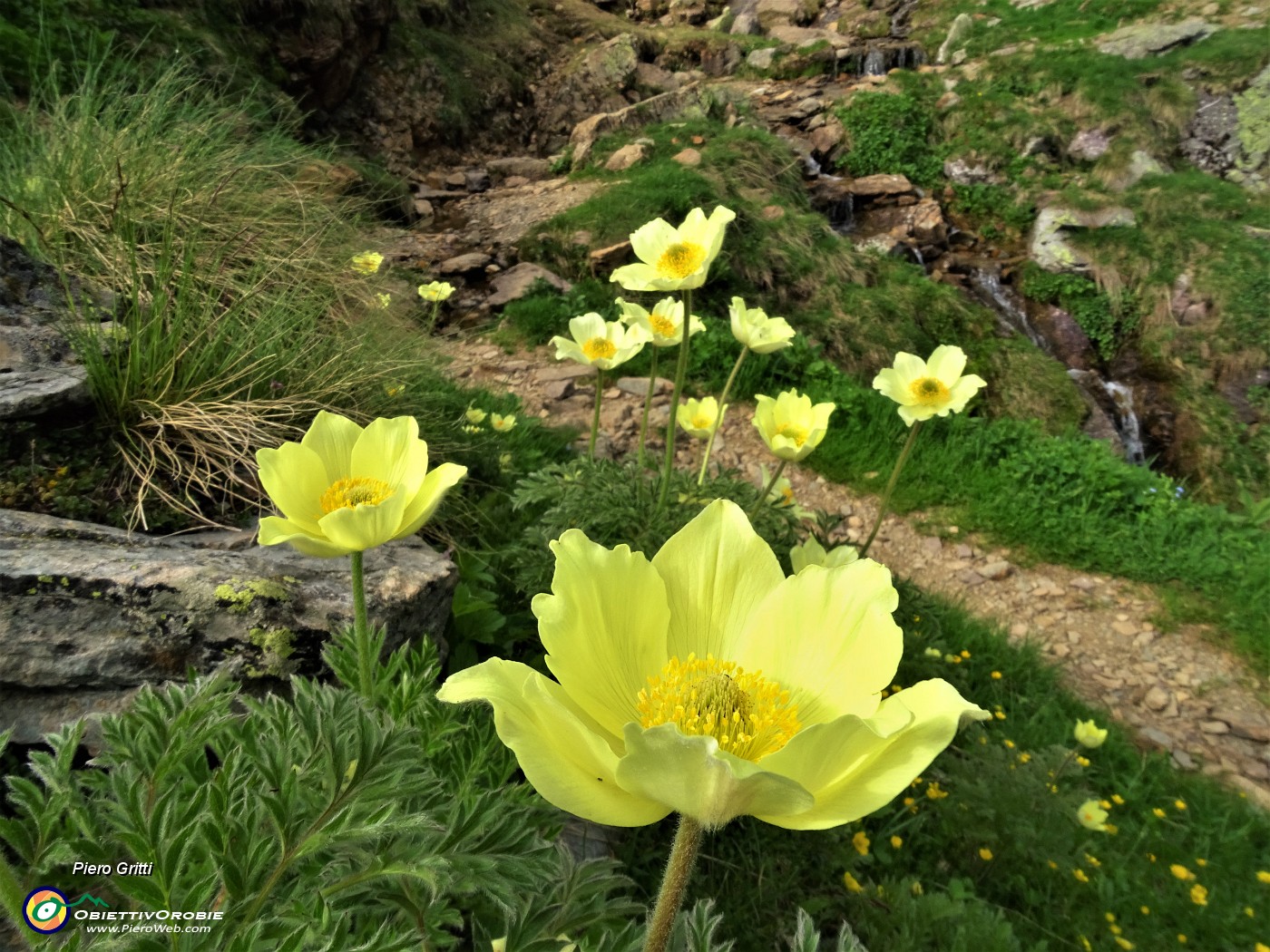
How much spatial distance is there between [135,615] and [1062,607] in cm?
458

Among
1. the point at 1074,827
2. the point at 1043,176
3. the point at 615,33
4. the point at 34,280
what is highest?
the point at 615,33

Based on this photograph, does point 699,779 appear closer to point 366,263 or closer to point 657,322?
point 657,322

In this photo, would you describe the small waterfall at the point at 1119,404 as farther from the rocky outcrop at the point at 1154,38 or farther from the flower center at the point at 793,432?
the rocky outcrop at the point at 1154,38

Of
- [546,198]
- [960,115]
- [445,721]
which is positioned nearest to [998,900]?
[445,721]

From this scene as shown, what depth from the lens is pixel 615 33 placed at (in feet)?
50.4

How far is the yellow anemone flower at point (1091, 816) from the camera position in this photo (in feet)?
7.13

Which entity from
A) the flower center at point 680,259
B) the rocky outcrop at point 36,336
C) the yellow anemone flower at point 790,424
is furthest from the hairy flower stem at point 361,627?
the yellow anemone flower at point 790,424

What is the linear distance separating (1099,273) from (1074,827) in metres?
7.68

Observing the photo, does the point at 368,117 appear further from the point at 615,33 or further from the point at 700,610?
the point at 700,610

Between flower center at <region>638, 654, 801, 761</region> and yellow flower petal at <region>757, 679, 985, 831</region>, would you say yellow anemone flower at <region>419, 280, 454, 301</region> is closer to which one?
flower center at <region>638, 654, 801, 761</region>

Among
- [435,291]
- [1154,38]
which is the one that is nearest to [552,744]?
[435,291]

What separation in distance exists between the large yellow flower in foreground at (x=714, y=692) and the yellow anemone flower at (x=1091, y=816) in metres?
1.99

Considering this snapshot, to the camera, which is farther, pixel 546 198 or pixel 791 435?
pixel 546 198

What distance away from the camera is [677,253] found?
188 centimetres
